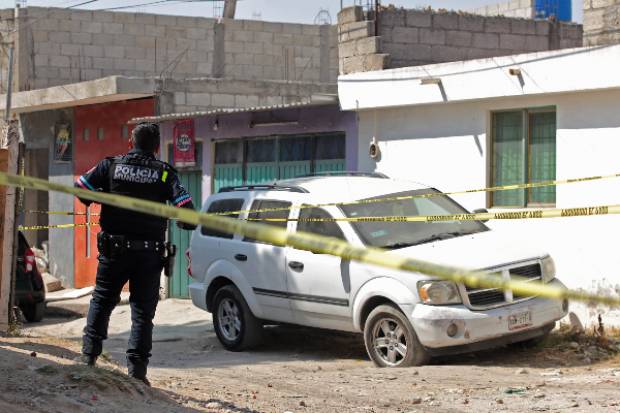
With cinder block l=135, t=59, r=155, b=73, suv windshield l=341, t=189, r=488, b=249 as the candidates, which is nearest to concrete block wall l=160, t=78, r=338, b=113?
cinder block l=135, t=59, r=155, b=73

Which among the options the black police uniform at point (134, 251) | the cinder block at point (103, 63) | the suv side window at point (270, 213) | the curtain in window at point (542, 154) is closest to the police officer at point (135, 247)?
the black police uniform at point (134, 251)

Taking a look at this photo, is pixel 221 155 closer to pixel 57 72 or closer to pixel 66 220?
pixel 66 220

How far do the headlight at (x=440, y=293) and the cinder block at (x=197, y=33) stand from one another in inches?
664

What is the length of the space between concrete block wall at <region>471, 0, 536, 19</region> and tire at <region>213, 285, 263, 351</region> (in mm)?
12162

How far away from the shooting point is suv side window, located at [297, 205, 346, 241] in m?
10.8

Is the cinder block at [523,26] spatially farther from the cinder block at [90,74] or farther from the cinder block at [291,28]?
the cinder block at [90,74]

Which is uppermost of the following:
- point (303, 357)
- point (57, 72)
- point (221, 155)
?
point (57, 72)

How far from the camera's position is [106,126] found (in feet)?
69.1

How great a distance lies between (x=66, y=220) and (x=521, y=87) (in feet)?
39.4

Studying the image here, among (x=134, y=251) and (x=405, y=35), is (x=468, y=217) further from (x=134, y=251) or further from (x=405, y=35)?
(x=405, y=35)

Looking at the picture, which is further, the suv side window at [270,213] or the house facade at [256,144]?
the house facade at [256,144]

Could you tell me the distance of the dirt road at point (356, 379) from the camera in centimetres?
766

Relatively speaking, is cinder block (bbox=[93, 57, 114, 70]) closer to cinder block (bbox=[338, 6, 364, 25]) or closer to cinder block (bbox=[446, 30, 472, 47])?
cinder block (bbox=[338, 6, 364, 25])

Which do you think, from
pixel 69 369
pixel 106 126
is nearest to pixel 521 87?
pixel 69 369
